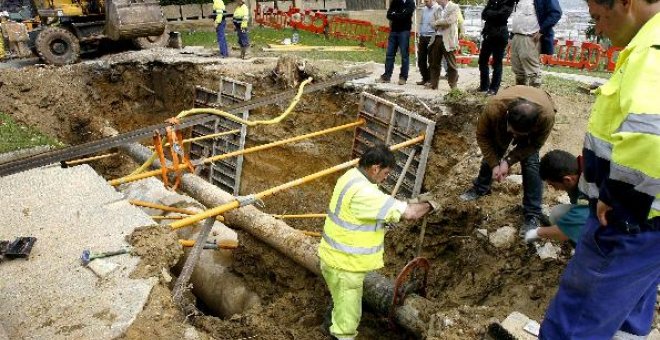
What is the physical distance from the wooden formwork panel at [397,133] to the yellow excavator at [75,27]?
6913mm

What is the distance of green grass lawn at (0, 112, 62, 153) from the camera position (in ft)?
26.6

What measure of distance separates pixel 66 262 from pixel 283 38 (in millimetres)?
14257

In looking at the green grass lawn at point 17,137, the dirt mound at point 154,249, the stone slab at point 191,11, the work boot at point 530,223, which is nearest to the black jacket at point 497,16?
the work boot at point 530,223

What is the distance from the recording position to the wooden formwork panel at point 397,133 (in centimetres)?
768

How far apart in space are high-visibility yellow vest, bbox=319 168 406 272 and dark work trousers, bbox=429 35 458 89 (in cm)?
519

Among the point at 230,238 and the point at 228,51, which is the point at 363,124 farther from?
the point at 228,51

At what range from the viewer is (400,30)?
8.84 meters

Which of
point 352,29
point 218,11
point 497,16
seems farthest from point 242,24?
point 497,16

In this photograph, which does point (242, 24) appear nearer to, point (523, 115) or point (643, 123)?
point (523, 115)

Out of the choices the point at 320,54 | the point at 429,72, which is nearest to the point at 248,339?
the point at 429,72

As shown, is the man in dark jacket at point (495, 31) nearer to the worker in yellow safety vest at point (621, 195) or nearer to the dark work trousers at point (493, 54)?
the dark work trousers at point (493, 54)

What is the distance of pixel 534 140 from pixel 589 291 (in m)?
2.11

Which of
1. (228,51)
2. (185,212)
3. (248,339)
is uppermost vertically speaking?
(228,51)

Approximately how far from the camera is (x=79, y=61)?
41.1ft
